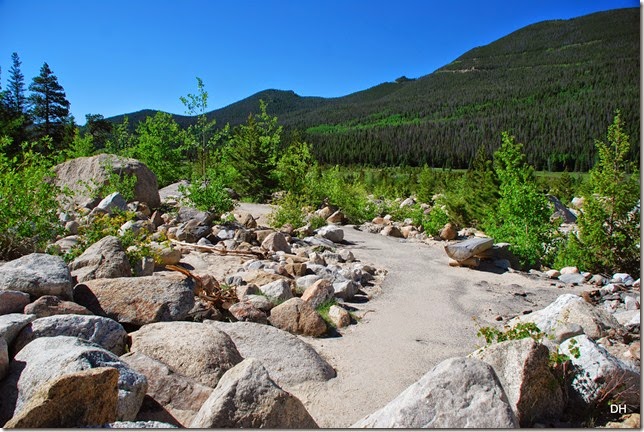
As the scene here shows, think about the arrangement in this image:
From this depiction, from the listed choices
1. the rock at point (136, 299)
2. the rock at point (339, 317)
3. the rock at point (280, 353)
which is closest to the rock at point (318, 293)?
the rock at point (339, 317)

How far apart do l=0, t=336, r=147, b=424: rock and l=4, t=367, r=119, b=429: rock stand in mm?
264

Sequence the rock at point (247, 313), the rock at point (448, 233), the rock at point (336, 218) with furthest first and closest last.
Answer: the rock at point (336, 218)
the rock at point (448, 233)
the rock at point (247, 313)

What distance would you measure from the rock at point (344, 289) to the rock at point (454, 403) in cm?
430

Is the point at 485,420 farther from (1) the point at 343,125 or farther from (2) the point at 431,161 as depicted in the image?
(1) the point at 343,125

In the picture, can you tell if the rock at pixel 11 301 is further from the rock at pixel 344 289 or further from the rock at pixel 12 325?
the rock at pixel 344 289

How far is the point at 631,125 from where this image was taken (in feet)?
22.3

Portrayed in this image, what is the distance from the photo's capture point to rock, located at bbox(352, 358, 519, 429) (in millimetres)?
2598

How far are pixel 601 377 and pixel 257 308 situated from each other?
3863mm

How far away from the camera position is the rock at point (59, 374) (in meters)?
2.98

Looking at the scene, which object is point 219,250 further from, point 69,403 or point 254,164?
point 254,164

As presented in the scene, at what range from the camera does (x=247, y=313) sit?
5.69m

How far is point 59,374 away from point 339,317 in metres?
3.69

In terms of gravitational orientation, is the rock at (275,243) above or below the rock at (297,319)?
above

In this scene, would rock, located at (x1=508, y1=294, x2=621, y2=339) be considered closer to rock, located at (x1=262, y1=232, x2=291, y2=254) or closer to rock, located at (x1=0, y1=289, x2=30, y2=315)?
rock, located at (x1=0, y1=289, x2=30, y2=315)
